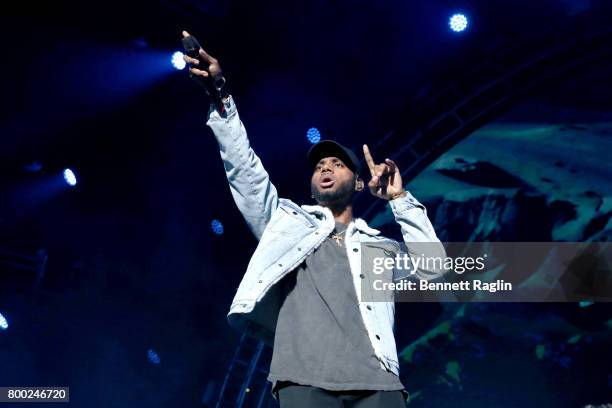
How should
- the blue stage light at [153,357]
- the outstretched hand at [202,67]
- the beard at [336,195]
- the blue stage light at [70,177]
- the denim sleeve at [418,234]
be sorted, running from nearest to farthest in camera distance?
the outstretched hand at [202,67] < the denim sleeve at [418,234] < the beard at [336,195] < the blue stage light at [70,177] < the blue stage light at [153,357]

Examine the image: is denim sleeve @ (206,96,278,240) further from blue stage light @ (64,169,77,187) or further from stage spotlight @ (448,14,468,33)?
blue stage light @ (64,169,77,187)

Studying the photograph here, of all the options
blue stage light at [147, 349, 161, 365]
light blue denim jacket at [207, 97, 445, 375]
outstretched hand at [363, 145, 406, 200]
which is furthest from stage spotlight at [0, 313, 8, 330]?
outstretched hand at [363, 145, 406, 200]

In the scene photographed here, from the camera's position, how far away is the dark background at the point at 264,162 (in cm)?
505

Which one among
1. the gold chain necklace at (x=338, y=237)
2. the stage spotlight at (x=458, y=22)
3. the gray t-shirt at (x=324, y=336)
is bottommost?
the gray t-shirt at (x=324, y=336)

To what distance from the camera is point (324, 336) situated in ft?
8.17

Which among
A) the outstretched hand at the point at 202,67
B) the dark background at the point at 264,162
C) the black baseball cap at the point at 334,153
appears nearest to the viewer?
the outstretched hand at the point at 202,67

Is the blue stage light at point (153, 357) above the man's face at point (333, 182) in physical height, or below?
above

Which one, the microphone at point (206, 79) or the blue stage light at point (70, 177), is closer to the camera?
the microphone at point (206, 79)

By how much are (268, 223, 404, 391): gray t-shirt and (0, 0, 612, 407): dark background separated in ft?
9.30

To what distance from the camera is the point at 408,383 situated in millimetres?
A: 6207

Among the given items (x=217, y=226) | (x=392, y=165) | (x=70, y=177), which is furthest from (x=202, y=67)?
(x=217, y=226)

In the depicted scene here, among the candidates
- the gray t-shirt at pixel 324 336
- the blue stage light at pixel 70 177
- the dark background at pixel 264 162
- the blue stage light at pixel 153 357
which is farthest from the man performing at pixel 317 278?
the blue stage light at pixel 153 357

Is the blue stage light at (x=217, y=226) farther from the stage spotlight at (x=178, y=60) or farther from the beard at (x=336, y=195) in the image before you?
the beard at (x=336, y=195)

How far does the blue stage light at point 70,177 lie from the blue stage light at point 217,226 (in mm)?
1208
